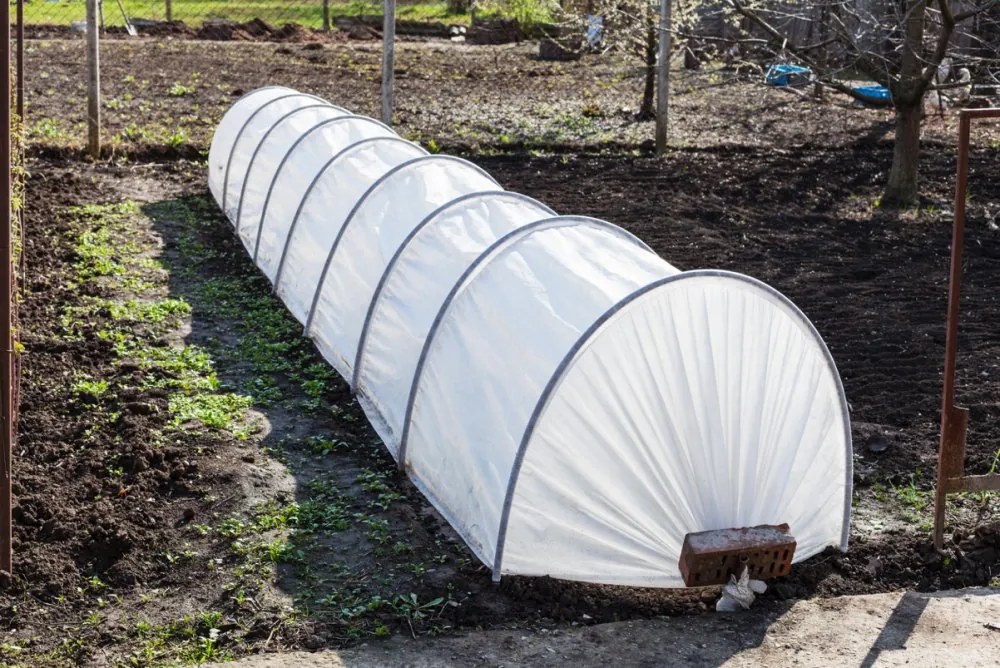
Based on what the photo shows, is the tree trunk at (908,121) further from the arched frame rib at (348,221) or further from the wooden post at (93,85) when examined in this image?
the wooden post at (93,85)

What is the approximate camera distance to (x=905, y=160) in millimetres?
14102

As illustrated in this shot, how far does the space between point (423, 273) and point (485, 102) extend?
12125 mm

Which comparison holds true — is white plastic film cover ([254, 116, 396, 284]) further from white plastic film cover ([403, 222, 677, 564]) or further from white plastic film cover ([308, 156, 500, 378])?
white plastic film cover ([403, 222, 677, 564])

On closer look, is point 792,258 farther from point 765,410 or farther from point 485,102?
point 485,102

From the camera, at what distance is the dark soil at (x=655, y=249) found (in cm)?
608

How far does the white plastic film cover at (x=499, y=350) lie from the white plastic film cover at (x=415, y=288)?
0.95 feet

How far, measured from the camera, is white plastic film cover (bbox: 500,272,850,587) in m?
6.03

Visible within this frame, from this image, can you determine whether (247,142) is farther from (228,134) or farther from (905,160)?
(905,160)

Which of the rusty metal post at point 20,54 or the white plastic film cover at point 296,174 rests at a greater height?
the rusty metal post at point 20,54

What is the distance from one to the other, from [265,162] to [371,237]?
3.54 m

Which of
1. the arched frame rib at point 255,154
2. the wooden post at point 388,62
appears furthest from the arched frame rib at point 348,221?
the wooden post at point 388,62

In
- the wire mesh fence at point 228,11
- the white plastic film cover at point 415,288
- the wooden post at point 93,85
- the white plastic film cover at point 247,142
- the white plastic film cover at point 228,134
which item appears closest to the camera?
the white plastic film cover at point 415,288

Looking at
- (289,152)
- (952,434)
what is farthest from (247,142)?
(952,434)

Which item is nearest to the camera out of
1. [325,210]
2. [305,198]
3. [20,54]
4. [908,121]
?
[325,210]
